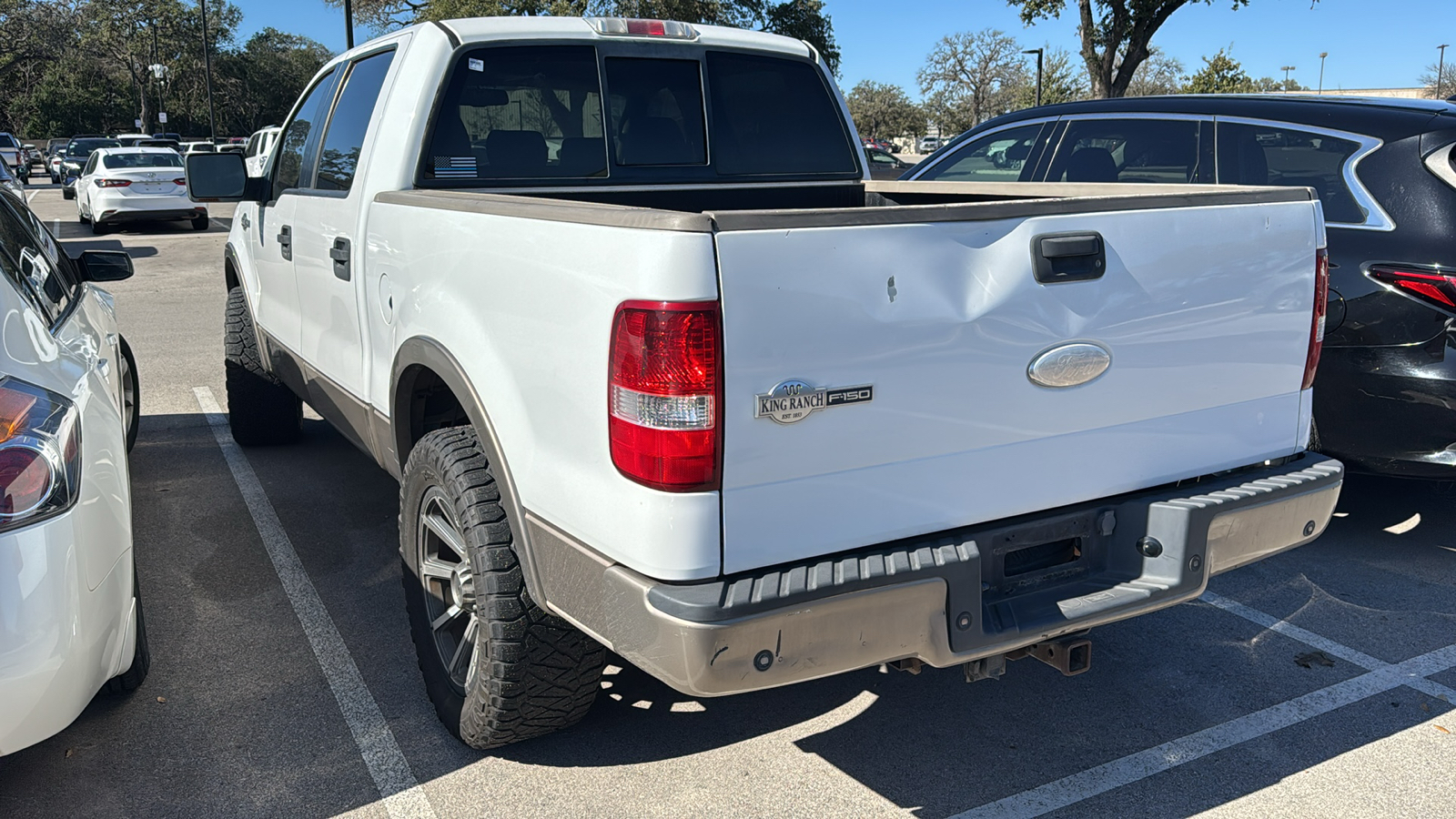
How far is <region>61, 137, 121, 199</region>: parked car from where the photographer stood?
91.2 ft

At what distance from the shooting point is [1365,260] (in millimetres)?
4496

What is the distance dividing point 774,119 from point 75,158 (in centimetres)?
3318

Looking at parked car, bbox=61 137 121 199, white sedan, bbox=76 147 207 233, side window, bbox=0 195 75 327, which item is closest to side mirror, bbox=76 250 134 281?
side window, bbox=0 195 75 327

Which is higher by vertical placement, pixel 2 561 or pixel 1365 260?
pixel 1365 260

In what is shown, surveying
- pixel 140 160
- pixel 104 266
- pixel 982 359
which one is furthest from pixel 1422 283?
pixel 140 160

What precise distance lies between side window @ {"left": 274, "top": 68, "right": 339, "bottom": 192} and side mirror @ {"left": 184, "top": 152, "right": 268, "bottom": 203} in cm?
18

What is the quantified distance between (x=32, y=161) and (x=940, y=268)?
54.4 m

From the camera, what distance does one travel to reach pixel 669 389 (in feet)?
7.23

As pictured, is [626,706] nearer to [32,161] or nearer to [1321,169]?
[1321,169]

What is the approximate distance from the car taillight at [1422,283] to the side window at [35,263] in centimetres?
488

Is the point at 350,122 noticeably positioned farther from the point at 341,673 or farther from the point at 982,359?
the point at 982,359

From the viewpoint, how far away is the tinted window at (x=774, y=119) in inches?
176

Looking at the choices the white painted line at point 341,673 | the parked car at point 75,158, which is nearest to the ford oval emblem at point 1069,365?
the white painted line at point 341,673

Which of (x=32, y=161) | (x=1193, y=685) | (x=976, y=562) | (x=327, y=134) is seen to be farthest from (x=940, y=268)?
(x=32, y=161)
